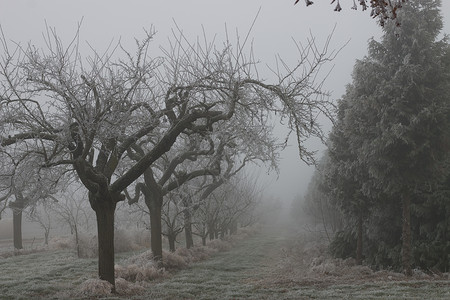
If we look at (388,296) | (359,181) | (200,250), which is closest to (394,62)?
(359,181)

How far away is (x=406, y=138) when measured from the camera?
11422mm

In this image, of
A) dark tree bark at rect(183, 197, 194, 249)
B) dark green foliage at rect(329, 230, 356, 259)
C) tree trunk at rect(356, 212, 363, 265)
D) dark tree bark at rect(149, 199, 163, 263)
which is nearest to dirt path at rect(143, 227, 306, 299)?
dark tree bark at rect(149, 199, 163, 263)

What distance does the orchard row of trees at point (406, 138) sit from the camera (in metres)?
11.6

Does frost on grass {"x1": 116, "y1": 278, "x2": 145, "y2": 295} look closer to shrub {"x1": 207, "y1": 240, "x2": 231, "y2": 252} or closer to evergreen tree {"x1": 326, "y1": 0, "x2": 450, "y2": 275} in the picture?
evergreen tree {"x1": 326, "y1": 0, "x2": 450, "y2": 275}

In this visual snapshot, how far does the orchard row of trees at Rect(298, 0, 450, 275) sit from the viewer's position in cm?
1163

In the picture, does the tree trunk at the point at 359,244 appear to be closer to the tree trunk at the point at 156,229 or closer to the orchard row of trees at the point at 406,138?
the orchard row of trees at the point at 406,138

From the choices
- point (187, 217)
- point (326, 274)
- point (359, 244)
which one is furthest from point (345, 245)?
point (187, 217)

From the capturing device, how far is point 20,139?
8359mm

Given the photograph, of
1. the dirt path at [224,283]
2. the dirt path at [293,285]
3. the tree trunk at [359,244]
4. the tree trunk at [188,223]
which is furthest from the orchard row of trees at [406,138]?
the tree trunk at [188,223]

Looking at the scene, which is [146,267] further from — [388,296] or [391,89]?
[391,89]

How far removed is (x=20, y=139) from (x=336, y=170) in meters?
11.9

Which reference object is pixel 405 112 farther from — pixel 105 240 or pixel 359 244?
pixel 105 240

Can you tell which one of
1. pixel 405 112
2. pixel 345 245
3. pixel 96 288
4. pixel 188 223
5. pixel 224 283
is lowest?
pixel 224 283

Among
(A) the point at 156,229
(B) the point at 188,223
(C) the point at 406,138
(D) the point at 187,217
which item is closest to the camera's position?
(C) the point at 406,138
